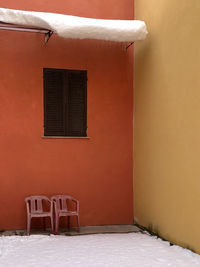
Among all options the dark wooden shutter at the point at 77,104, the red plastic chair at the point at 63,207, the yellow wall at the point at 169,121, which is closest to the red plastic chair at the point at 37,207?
the red plastic chair at the point at 63,207

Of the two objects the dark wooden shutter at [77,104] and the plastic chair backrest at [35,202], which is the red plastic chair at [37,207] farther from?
the dark wooden shutter at [77,104]

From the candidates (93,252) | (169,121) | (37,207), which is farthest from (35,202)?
(169,121)

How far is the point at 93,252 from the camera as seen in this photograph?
541cm

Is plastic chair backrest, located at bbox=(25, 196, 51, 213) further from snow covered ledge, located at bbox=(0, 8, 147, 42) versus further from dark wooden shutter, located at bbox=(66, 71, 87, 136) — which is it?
snow covered ledge, located at bbox=(0, 8, 147, 42)

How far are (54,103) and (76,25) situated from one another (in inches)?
66.6

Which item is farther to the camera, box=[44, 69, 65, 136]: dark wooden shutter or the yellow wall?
box=[44, 69, 65, 136]: dark wooden shutter

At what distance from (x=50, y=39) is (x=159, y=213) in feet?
13.0

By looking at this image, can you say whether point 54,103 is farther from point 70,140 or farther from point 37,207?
point 37,207

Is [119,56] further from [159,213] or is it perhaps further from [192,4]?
[159,213]

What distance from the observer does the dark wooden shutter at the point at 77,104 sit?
7.27 metres

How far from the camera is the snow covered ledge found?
6.07 metres

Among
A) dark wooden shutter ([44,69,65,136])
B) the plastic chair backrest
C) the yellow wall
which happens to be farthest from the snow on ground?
dark wooden shutter ([44,69,65,136])

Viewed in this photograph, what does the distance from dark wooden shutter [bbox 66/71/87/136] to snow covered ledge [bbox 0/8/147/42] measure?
1.14 metres

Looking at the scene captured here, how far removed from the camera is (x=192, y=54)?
5.36 m
